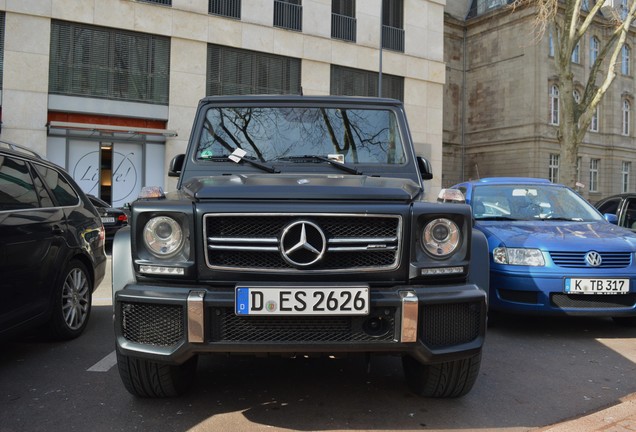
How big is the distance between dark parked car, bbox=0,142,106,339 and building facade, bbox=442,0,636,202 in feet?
123

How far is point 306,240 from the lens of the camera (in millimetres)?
2783

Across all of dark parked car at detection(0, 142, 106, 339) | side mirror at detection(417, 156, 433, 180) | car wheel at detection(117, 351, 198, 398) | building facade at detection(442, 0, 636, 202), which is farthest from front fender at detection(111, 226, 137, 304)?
building facade at detection(442, 0, 636, 202)

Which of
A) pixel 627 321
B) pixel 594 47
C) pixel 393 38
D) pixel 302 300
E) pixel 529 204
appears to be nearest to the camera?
pixel 302 300

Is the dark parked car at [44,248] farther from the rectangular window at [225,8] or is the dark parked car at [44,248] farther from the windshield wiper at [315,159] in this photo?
the rectangular window at [225,8]

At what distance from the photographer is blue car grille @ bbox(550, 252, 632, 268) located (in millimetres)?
5125

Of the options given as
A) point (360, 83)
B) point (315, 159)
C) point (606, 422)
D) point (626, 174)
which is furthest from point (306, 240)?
point (626, 174)

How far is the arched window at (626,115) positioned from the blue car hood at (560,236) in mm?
44336

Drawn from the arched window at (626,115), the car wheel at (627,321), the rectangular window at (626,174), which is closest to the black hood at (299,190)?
the car wheel at (627,321)

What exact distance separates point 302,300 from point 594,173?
4552 cm

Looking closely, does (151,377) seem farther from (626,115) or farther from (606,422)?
(626,115)

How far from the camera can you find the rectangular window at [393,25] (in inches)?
986

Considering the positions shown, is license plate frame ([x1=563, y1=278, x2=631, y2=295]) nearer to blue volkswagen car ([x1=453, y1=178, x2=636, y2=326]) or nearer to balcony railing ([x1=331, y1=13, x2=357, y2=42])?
blue volkswagen car ([x1=453, y1=178, x2=636, y2=326])

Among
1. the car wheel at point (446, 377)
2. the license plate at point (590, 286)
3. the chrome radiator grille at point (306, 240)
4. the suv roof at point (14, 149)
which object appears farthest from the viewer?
the license plate at point (590, 286)

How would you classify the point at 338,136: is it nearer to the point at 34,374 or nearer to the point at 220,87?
the point at 34,374
